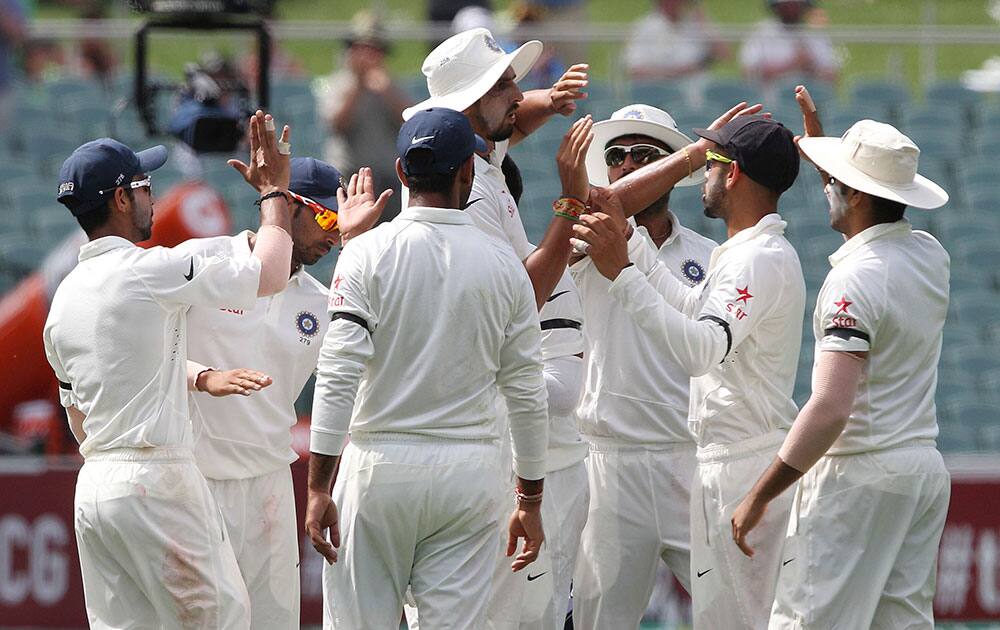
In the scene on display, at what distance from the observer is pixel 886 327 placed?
4.91 metres

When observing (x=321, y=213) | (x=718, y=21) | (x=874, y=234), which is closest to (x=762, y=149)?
(x=874, y=234)

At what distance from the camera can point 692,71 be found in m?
12.8

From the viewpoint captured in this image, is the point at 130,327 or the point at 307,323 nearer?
the point at 130,327

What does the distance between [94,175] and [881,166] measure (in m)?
2.66

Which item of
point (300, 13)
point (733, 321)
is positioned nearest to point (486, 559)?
point (733, 321)

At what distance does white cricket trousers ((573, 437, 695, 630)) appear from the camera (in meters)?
5.79

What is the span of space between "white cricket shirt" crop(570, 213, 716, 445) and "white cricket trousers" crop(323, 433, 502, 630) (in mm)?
1203

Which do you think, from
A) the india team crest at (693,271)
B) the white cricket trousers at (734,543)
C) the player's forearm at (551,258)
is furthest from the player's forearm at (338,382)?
the india team crest at (693,271)

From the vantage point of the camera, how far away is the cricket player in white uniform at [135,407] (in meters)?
4.98

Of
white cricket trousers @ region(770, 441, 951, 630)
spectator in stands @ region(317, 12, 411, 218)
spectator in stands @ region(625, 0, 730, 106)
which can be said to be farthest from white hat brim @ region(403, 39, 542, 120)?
spectator in stands @ region(625, 0, 730, 106)

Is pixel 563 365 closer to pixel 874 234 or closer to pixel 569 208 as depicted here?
pixel 569 208

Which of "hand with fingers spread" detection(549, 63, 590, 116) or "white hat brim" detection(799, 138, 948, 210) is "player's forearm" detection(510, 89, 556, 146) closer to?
"hand with fingers spread" detection(549, 63, 590, 116)

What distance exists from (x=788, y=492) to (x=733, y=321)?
75 cm

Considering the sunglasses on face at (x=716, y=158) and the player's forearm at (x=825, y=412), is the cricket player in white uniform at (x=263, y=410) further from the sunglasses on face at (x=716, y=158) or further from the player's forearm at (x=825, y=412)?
the player's forearm at (x=825, y=412)
